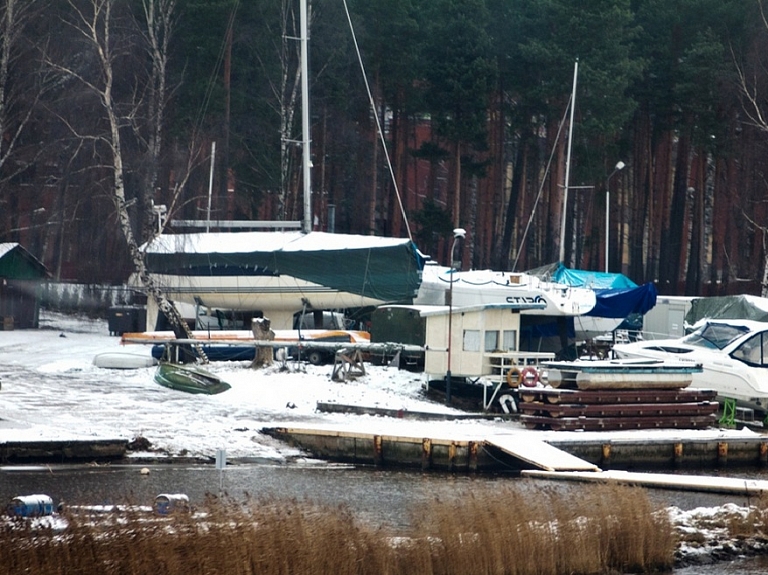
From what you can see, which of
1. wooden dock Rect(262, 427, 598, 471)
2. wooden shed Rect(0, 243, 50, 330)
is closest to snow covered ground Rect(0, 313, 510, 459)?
wooden dock Rect(262, 427, 598, 471)

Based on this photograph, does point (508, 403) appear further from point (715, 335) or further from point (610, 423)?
point (715, 335)

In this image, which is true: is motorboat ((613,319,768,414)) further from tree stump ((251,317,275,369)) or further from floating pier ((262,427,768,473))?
tree stump ((251,317,275,369))

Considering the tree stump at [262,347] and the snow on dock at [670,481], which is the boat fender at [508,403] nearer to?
the tree stump at [262,347]

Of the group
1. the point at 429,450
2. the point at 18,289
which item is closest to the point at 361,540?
the point at 429,450

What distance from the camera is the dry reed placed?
11.4 m

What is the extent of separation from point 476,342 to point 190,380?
654 centimetres

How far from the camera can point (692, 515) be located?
16375 mm

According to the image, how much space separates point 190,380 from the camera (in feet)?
86.7

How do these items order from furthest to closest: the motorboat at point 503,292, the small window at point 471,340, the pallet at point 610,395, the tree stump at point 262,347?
the motorboat at point 503,292
the tree stump at point 262,347
the small window at point 471,340
the pallet at point 610,395

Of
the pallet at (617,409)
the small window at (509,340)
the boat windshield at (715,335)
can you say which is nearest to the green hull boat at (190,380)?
the small window at (509,340)

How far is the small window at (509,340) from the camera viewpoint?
27688 mm

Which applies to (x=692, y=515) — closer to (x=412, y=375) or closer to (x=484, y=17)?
(x=412, y=375)

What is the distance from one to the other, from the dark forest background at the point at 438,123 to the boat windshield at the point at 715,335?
17.4 m

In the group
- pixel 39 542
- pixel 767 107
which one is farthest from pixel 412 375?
pixel 767 107
